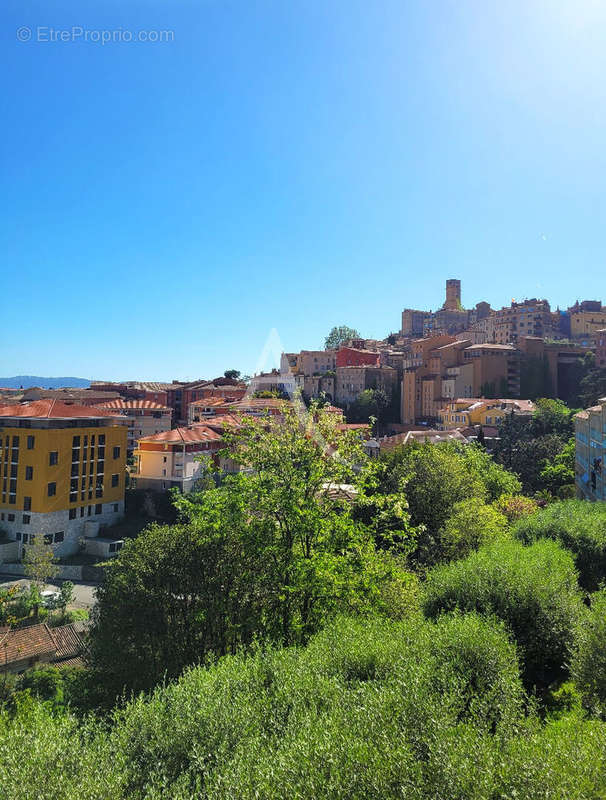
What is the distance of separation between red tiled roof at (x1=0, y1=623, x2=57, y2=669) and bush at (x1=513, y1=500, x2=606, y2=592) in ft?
79.7

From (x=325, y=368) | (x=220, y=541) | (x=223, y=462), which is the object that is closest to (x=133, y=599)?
(x=220, y=541)

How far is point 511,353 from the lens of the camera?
305 ft

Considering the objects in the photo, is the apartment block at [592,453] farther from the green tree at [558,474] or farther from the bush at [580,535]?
the bush at [580,535]

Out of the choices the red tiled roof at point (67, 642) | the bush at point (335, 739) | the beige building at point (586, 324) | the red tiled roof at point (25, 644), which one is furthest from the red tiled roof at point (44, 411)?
the beige building at point (586, 324)

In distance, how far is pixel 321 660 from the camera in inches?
371

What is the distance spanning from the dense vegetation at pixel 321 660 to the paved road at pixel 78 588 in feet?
54.0

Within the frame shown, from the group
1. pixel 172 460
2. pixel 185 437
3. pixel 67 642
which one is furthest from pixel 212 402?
pixel 67 642

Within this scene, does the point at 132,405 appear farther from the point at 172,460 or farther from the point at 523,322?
the point at 523,322

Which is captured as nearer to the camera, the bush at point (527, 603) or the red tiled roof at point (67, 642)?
the bush at point (527, 603)

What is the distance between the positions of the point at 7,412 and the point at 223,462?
2219 cm

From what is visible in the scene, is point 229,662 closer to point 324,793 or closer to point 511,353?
point 324,793

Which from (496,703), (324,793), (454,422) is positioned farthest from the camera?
(454,422)

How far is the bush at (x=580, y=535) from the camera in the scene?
1856 cm

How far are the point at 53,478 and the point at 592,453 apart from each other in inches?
1810
